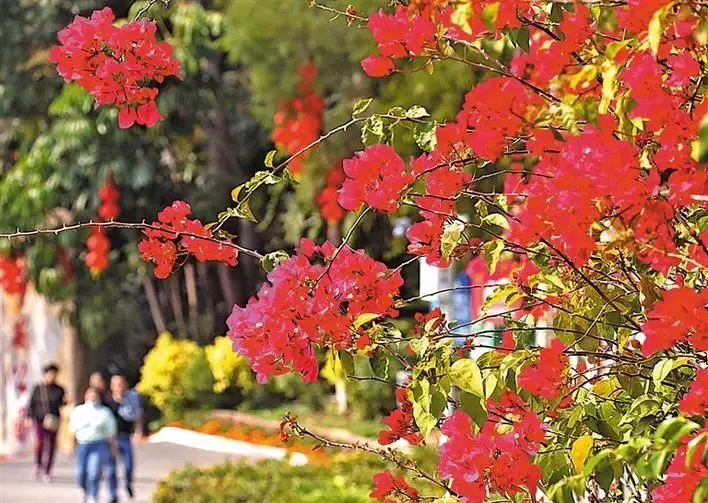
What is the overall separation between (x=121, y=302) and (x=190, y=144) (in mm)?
3358

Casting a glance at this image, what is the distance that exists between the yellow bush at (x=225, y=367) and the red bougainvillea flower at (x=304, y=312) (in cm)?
2052

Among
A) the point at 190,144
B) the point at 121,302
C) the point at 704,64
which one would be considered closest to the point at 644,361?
the point at 704,64

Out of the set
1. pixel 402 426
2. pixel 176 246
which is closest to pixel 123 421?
pixel 176 246

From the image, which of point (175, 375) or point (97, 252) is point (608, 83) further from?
point (175, 375)

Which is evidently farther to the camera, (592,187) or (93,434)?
(93,434)

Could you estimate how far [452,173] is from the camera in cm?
376

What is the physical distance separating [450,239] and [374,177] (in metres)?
0.23

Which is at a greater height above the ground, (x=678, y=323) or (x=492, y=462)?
(x=678, y=323)

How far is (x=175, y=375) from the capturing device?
2508cm

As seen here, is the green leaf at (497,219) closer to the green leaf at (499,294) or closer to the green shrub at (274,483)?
the green leaf at (499,294)

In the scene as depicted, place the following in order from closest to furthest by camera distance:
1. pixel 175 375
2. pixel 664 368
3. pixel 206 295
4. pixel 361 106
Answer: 1. pixel 664 368
2. pixel 361 106
3. pixel 175 375
4. pixel 206 295

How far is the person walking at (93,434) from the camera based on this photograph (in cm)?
1484

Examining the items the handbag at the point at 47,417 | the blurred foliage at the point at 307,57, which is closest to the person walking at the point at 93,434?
the handbag at the point at 47,417

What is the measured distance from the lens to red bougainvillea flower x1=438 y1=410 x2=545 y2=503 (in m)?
3.40
